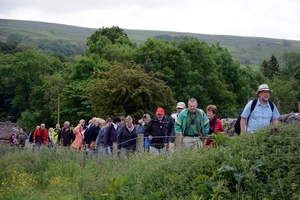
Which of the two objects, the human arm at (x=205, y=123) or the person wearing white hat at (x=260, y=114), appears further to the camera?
the human arm at (x=205, y=123)

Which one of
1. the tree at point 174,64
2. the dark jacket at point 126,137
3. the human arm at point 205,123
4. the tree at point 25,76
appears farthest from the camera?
the tree at point 25,76

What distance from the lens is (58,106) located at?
82250mm

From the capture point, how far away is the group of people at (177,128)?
11992 millimetres

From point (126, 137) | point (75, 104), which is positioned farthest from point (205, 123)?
point (75, 104)

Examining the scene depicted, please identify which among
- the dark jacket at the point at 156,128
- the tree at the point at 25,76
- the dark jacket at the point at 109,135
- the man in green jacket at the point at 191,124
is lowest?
the tree at the point at 25,76

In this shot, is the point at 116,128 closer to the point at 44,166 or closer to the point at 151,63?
the point at 44,166

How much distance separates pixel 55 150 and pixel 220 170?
9992 millimetres

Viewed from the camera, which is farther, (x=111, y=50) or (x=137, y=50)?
(x=111, y=50)

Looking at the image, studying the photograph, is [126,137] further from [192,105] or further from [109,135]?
[192,105]

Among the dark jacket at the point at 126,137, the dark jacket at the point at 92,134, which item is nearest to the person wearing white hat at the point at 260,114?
the dark jacket at the point at 126,137

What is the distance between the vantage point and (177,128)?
1352 cm

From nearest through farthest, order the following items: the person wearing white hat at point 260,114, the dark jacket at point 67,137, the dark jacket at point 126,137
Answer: the person wearing white hat at point 260,114, the dark jacket at point 126,137, the dark jacket at point 67,137

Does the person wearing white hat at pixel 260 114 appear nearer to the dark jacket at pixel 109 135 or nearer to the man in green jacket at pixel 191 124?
the man in green jacket at pixel 191 124

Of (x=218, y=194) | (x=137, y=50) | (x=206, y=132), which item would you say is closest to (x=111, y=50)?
(x=137, y=50)
